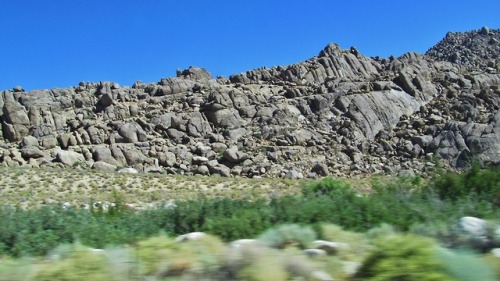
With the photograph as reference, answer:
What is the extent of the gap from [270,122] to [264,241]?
56.2 meters

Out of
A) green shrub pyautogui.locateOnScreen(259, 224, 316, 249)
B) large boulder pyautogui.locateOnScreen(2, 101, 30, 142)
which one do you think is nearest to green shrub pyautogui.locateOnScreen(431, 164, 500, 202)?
green shrub pyautogui.locateOnScreen(259, 224, 316, 249)

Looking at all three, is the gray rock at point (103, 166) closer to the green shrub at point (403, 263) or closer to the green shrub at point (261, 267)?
the green shrub at point (261, 267)

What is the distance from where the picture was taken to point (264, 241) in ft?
30.7

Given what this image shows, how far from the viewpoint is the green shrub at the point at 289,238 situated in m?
9.44

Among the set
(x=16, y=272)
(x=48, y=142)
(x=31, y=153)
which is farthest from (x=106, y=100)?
(x=16, y=272)

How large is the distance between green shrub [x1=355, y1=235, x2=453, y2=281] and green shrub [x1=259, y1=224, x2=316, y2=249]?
9.32 feet

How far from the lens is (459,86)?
74.3 m

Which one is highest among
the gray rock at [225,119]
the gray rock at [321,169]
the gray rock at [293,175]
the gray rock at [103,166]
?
the gray rock at [225,119]

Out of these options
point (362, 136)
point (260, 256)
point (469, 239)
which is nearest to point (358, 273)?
A: point (260, 256)

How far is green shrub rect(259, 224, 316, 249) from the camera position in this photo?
9.44 meters

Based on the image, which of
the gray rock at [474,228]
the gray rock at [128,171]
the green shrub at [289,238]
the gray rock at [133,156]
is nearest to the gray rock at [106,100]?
the gray rock at [133,156]

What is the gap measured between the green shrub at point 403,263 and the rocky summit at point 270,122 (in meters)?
42.4

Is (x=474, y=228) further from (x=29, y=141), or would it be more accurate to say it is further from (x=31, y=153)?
(x=29, y=141)

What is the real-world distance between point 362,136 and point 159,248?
5773cm
